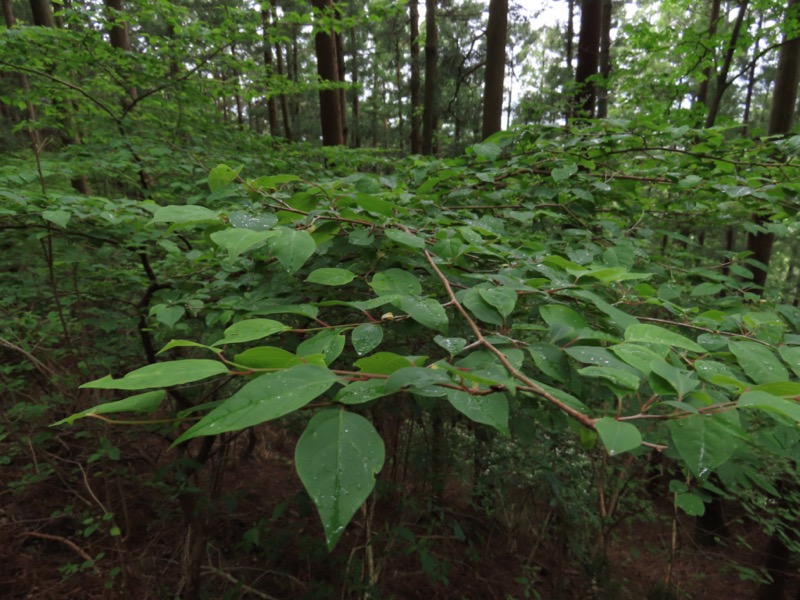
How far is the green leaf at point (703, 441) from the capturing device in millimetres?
570

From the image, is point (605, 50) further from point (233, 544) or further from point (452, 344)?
point (233, 544)

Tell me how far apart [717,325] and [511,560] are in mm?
4121

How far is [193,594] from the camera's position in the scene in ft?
8.32

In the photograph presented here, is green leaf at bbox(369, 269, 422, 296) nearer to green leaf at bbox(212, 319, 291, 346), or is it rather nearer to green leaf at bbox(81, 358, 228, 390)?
green leaf at bbox(212, 319, 291, 346)

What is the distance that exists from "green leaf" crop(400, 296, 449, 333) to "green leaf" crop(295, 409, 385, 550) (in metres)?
0.32

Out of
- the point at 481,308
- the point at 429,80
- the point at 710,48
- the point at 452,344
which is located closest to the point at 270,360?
the point at 452,344

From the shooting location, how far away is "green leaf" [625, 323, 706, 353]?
0.76m

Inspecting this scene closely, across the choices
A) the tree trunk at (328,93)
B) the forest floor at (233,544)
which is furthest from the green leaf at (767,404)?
the tree trunk at (328,93)

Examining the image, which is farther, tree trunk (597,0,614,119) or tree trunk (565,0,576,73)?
tree trunk (565,0,576,73)

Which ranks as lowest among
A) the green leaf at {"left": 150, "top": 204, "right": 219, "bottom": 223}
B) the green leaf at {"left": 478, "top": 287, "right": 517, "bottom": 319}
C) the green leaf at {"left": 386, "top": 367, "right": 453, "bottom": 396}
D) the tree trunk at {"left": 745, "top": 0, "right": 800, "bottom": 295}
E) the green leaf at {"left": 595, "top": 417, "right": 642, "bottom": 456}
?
the green leaf at {"left": 595, "top": 417, "right": 642, "bottom": 456}

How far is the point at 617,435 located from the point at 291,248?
714mm

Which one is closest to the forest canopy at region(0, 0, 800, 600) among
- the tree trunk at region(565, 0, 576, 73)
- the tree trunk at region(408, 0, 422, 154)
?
the tree trunk at region(408, 0, 422, 154)

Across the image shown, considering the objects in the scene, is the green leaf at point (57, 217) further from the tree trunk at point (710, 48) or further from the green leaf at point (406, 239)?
the tree trunk at point (710, 48)

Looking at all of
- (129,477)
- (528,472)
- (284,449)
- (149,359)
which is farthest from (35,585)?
(528,472)
